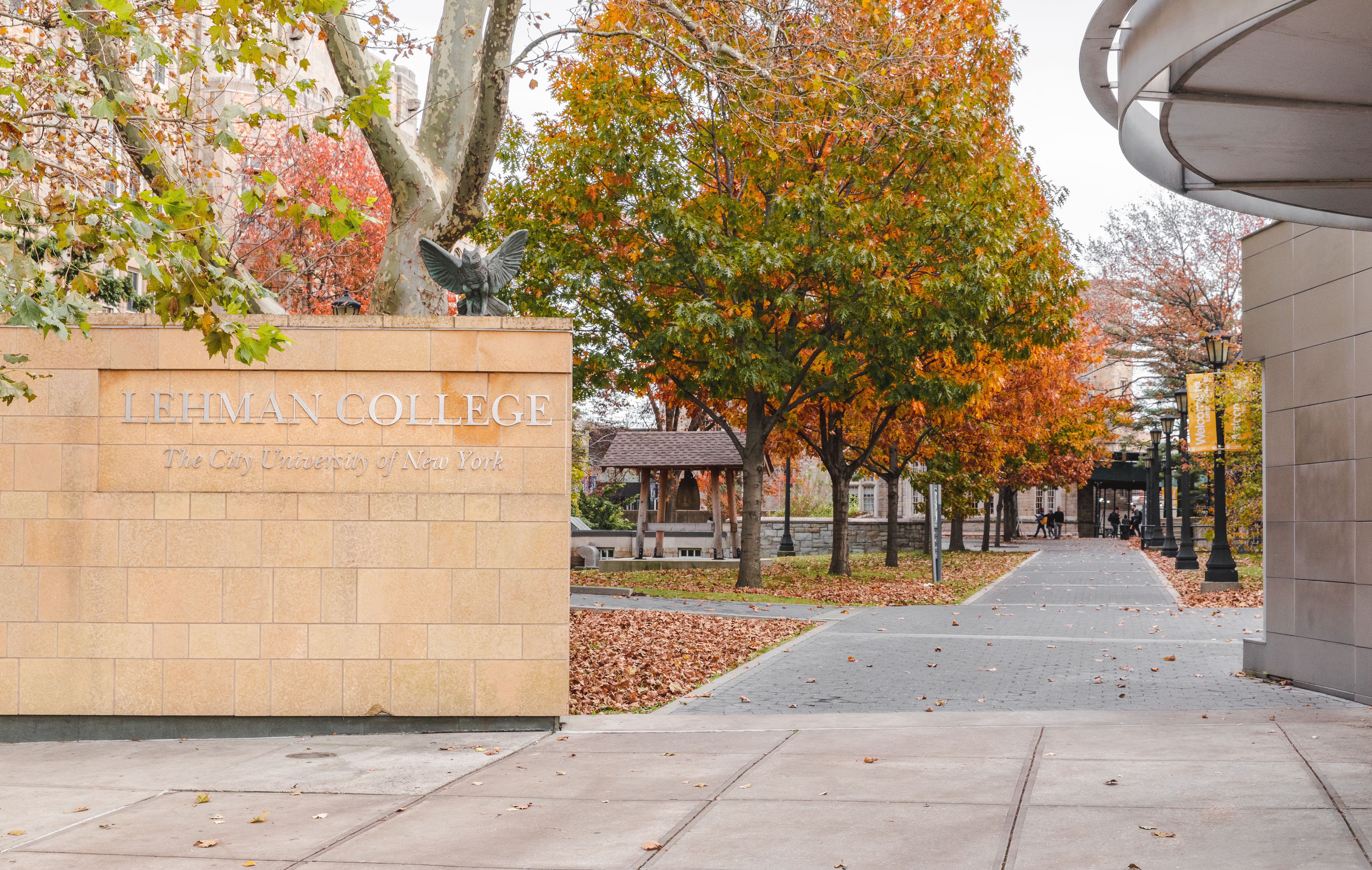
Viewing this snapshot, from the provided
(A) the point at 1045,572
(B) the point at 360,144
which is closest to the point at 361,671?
(A) the point at 1045,572

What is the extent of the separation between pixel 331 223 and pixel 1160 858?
539 centimetres

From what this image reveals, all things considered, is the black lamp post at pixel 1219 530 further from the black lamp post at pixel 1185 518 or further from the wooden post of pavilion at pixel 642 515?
the wooden post of pavilion at pixel 642 515

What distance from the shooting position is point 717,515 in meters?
33.2

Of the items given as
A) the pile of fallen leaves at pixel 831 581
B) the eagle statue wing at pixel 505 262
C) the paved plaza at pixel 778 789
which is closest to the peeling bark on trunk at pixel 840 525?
the pile of fallen leaves at pixel 831 581

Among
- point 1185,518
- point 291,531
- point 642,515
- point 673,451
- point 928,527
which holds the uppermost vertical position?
point 673,451

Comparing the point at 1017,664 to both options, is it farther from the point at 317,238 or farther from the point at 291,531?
the point at 317,238

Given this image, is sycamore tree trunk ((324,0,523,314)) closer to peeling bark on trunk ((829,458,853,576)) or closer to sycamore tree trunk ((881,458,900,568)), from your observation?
peeling bark on trunk ((829,458,853,576))

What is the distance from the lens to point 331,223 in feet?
22.7

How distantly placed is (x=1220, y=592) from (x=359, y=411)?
1824cm

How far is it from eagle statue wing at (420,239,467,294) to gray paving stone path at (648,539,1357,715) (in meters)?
3.81

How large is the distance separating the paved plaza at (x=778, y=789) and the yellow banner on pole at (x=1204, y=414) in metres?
12.4

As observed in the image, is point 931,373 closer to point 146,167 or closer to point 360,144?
point 146,167

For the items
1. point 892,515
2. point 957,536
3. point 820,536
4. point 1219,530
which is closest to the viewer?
point 1219,530

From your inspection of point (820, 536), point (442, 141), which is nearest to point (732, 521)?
point (820, 536)
